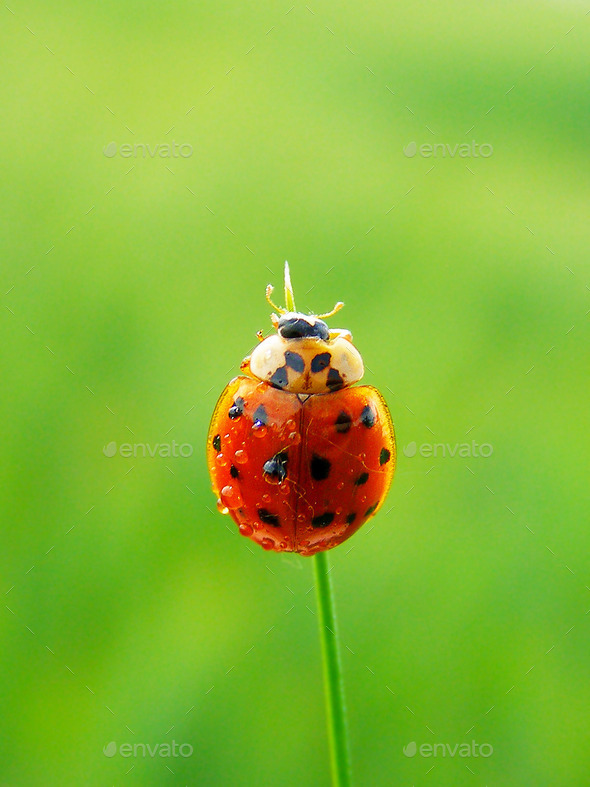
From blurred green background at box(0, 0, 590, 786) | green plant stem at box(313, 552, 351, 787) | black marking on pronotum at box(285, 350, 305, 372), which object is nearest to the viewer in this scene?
green plant stem at box(313, 552, 351, 787)

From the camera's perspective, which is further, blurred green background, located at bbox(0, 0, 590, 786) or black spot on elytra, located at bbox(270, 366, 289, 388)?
blurred green background, located at bbox(0, 0, 590, 786)

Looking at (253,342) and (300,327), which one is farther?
(253,342)

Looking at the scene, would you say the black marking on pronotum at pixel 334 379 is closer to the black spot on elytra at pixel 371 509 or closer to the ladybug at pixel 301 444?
the ladybug at pixel 301 444

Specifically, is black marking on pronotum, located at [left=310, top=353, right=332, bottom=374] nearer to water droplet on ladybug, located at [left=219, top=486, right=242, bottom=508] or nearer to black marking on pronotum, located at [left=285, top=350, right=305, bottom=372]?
black marking on pronotum, located at [left=285, top=350, right=305, bottom=372]

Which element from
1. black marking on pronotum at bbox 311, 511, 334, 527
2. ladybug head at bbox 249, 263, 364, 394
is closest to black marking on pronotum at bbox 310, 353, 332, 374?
ladybug head at bbox 249, 263, 364, 394

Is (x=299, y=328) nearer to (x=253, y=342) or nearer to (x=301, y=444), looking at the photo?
(x=301, y=444)

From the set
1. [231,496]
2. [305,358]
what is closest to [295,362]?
[305,358]

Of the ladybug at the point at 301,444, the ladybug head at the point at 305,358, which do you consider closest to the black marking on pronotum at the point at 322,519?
the ladybug at the point at 301,444

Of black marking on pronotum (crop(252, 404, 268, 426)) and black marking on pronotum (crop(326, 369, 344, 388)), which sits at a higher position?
black marking on pronotum (crop(326, 369, 344, 388))
